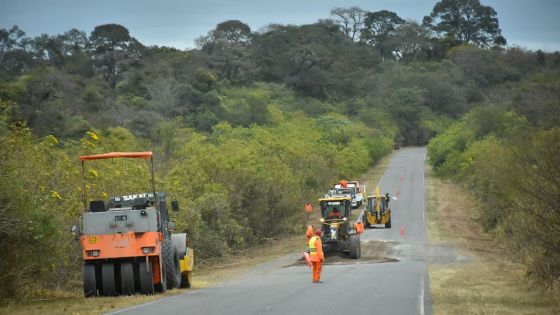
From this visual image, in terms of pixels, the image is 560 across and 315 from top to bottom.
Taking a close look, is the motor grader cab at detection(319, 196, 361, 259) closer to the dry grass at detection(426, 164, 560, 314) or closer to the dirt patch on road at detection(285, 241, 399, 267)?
the dirt patch on road at detection(285, 241, 399, 267)

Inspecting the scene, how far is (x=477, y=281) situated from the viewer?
→ 28.3 meters

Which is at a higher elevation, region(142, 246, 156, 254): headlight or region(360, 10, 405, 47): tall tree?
region(360, 10, 405, 47): tall tree

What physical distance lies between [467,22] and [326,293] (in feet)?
535

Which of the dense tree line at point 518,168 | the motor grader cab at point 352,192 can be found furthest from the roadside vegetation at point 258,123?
the motor grader cab at point 352,192

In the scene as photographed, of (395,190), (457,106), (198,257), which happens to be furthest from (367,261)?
(457,106)

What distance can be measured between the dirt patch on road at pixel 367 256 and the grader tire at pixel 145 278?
1589 cm

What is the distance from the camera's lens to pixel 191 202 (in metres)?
41.0

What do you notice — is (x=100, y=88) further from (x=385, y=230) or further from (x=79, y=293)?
(x=79, y=293)

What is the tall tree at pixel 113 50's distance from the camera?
110500mm

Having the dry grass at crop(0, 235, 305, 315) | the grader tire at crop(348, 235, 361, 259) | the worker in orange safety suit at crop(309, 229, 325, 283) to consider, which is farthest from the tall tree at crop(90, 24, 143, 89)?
the worker in orange safety suit at crop(309, 229, 325, 283)

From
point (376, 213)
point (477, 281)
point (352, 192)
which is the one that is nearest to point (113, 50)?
point (352, 192)

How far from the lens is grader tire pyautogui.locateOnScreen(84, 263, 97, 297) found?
22516 mm

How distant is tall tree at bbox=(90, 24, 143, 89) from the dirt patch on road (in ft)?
222

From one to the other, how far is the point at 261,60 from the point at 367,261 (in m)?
88.5
